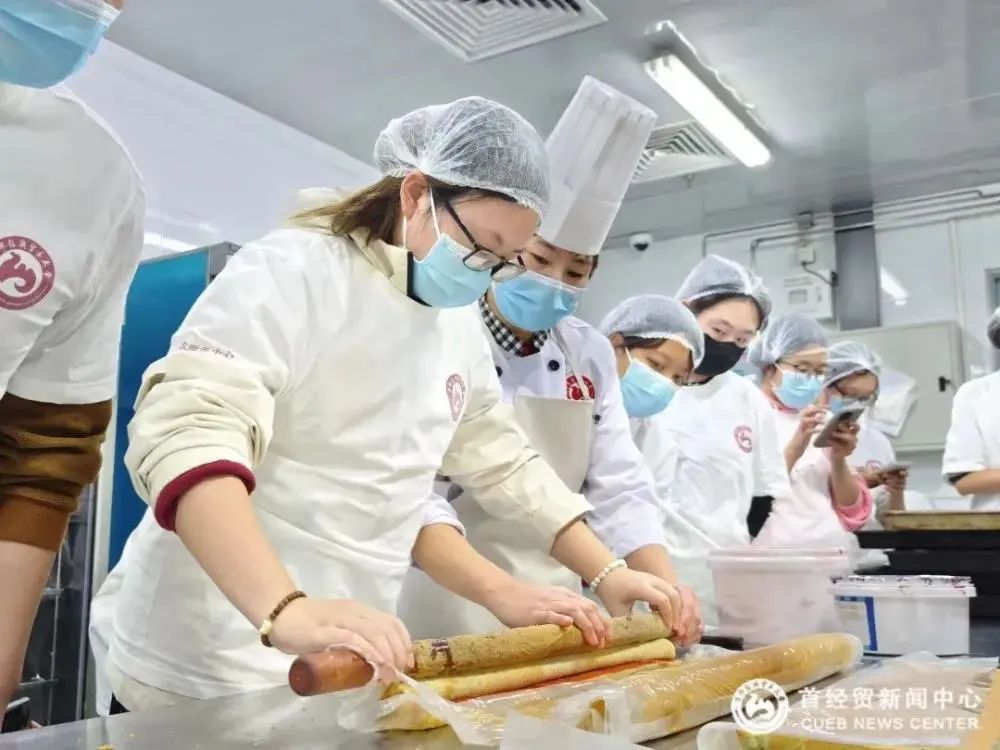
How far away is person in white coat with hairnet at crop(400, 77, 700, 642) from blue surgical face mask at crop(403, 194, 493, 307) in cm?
35

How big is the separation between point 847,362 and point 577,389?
197 centimetres

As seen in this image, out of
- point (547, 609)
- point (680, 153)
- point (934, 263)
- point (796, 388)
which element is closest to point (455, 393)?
point (547, 609)

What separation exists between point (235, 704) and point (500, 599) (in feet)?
1.19

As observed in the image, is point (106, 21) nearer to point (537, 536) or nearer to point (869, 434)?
point (537, 536)

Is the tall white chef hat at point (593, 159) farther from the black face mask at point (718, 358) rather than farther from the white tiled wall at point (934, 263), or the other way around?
the white tiled wall at point (934, 263)

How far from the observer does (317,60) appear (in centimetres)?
308

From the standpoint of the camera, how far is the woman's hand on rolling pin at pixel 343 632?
2.24ft

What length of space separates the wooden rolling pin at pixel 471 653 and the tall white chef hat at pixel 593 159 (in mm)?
686

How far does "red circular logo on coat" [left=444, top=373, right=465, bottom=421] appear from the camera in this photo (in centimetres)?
117

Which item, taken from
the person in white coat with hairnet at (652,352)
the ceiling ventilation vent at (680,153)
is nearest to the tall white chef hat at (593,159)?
the person in white coat with hairnet at (652,352)

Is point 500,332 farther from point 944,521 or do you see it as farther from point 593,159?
point 944,521

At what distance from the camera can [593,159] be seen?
160 centimetres

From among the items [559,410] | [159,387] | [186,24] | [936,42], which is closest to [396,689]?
[159,387]

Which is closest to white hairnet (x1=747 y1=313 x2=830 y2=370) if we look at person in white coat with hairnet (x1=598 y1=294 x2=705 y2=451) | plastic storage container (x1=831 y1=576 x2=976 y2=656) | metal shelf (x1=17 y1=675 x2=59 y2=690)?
person in white coat with hairnet (x1=598 y1=294 x2=705 y2=451)
